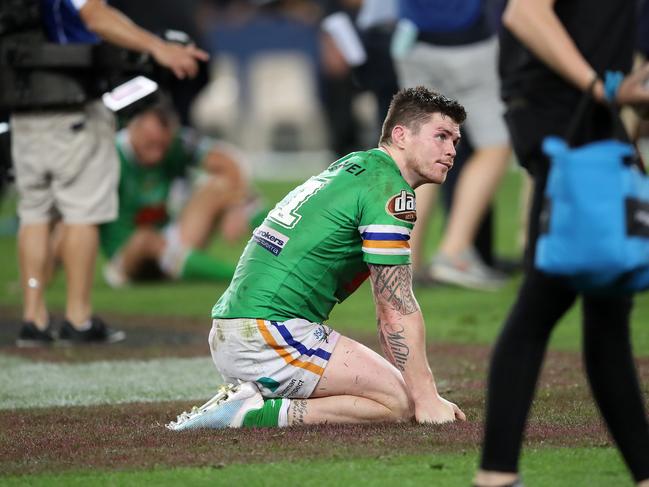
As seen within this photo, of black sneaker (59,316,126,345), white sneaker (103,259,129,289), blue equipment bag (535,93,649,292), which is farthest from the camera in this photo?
white sneaker (103,259,129,289)

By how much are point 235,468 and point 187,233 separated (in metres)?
7.55

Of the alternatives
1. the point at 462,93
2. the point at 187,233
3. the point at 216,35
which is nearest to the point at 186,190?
the point at 187,233

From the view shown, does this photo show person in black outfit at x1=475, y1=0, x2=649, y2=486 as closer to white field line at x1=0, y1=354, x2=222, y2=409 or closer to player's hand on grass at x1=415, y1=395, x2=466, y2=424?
player's hand on grass at x1=415, y1=395, x2=466, y2=424

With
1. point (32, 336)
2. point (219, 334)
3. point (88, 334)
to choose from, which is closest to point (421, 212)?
point (88, 334)

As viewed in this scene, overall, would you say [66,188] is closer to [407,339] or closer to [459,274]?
[407,339]

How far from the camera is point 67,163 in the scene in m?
7.78

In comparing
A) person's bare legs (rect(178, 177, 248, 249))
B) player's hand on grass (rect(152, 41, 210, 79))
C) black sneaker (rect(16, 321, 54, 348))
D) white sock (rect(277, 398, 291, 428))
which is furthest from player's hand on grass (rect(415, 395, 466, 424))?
person's bare legs (rect(178, 177, 248, 249))

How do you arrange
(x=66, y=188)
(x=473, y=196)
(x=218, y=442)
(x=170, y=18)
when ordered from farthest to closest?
(x=170, y=18)
(x=473, y=196)
(x=66, y=188)
(x=218, y=442)

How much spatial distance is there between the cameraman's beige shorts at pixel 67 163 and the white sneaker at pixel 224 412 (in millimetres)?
2950

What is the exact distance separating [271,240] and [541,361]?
1.66m

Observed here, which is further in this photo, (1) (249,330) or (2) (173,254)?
(2) (173,254)

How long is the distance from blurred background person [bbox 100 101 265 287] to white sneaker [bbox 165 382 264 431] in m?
5.96

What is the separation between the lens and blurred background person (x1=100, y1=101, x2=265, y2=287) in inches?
438

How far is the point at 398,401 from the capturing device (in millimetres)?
5102
